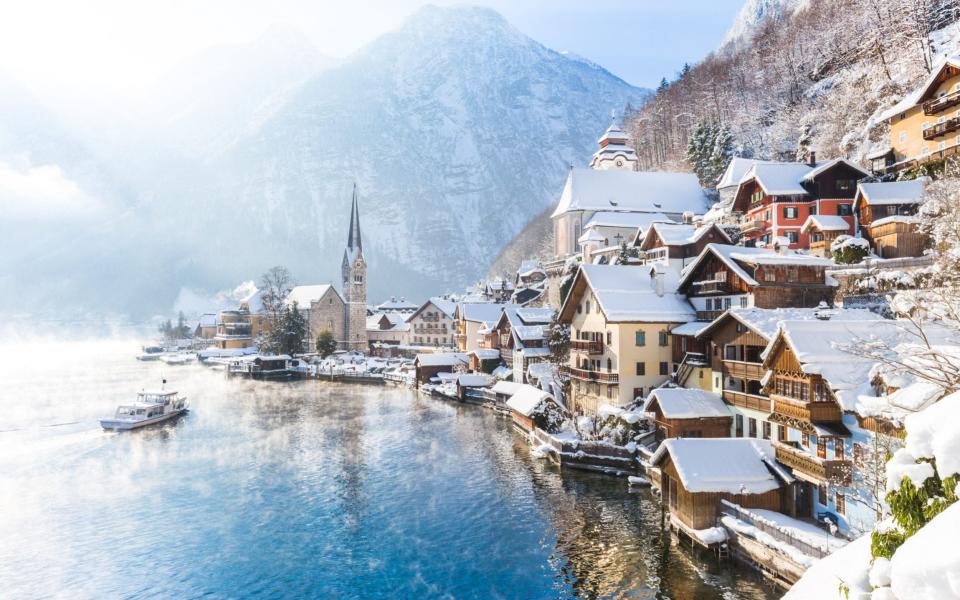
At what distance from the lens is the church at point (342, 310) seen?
126 m

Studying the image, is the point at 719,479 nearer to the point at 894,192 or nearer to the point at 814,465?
the point at 814,465

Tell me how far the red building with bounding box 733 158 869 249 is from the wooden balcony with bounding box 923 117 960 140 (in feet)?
17.1

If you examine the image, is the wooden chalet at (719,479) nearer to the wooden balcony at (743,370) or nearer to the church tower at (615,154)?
the wooden balcony at (743,370)

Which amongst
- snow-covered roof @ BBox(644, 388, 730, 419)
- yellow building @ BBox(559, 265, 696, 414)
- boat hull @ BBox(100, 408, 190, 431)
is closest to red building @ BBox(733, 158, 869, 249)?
yellow building @ BBox(559, 265, 696, 414)

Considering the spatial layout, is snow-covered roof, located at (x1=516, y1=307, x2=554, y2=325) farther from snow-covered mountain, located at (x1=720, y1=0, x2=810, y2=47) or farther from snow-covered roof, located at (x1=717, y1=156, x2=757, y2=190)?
snow-covered mountain, located at (x1=720, y1=0, x2=810, y2=47)

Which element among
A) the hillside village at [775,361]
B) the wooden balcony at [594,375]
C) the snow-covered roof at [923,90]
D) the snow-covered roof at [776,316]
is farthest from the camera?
the wooden balcony at [594,375]

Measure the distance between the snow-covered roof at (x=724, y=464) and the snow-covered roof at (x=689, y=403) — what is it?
227 inches

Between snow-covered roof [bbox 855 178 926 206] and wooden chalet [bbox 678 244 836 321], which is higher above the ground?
snow-covered roof [bbox 855 178 926 206]

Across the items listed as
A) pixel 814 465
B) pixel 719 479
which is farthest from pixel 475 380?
pixel 814 465

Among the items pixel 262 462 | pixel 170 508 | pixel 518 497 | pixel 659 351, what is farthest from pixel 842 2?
pixel 170 508

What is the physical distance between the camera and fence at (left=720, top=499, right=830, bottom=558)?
19.3m

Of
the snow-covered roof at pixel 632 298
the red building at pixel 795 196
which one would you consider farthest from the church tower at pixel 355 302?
the red building at pixel 795 196

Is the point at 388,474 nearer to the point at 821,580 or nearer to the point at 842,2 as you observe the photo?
the point at 821,580

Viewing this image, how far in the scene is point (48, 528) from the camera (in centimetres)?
2981
